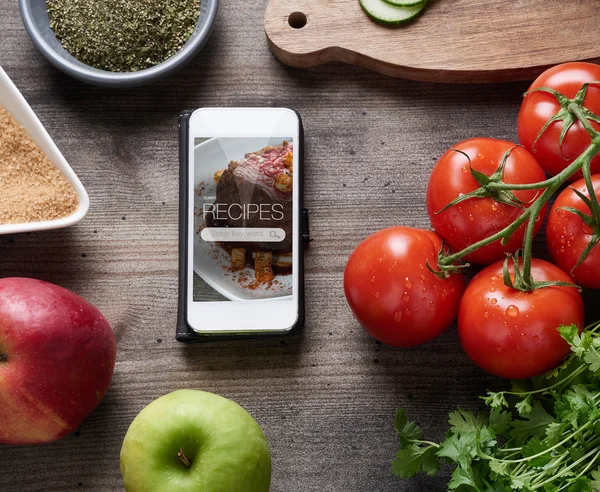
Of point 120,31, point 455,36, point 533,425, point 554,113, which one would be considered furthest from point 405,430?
point 120,31

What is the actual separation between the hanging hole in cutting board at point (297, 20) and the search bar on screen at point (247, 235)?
30 centimetres

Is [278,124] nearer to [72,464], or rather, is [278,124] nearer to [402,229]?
[402,229]

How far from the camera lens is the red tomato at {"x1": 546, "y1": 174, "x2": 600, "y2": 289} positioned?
0.83 metres

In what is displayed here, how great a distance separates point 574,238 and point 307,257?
362mm

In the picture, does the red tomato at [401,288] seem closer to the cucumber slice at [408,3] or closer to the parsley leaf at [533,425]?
the parsley leaf at [533,425]

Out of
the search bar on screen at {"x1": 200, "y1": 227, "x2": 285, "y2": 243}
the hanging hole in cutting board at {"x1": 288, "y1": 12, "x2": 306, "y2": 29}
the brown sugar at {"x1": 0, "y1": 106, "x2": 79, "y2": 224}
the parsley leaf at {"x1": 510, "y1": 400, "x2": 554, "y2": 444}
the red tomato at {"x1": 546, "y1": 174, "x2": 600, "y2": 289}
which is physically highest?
the hanging hole in cutting board at {"x1": 288, "y1": 12, "x2": 306, "y2": 29}

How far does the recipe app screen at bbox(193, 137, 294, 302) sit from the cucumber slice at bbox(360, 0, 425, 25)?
0.23 meters

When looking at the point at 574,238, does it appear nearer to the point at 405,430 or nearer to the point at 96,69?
the point at 405,430

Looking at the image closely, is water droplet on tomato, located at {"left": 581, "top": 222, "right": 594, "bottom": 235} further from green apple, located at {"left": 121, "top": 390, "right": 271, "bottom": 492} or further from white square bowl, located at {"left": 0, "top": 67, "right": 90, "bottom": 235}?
white square bowl, located at {"left": 0, "top": 67, "right": 90, "bottom": 235}

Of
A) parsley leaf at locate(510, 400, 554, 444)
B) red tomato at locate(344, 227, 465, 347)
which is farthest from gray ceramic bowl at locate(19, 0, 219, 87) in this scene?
parsley leaf at locate(510, 400, 554, 444)

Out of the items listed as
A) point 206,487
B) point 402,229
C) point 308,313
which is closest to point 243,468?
point 206,487

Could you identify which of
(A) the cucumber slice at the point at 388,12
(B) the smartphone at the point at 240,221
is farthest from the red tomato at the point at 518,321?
(A) the cucumber slice at the point at 388,12

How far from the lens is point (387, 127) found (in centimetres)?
102

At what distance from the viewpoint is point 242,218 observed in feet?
3.20
